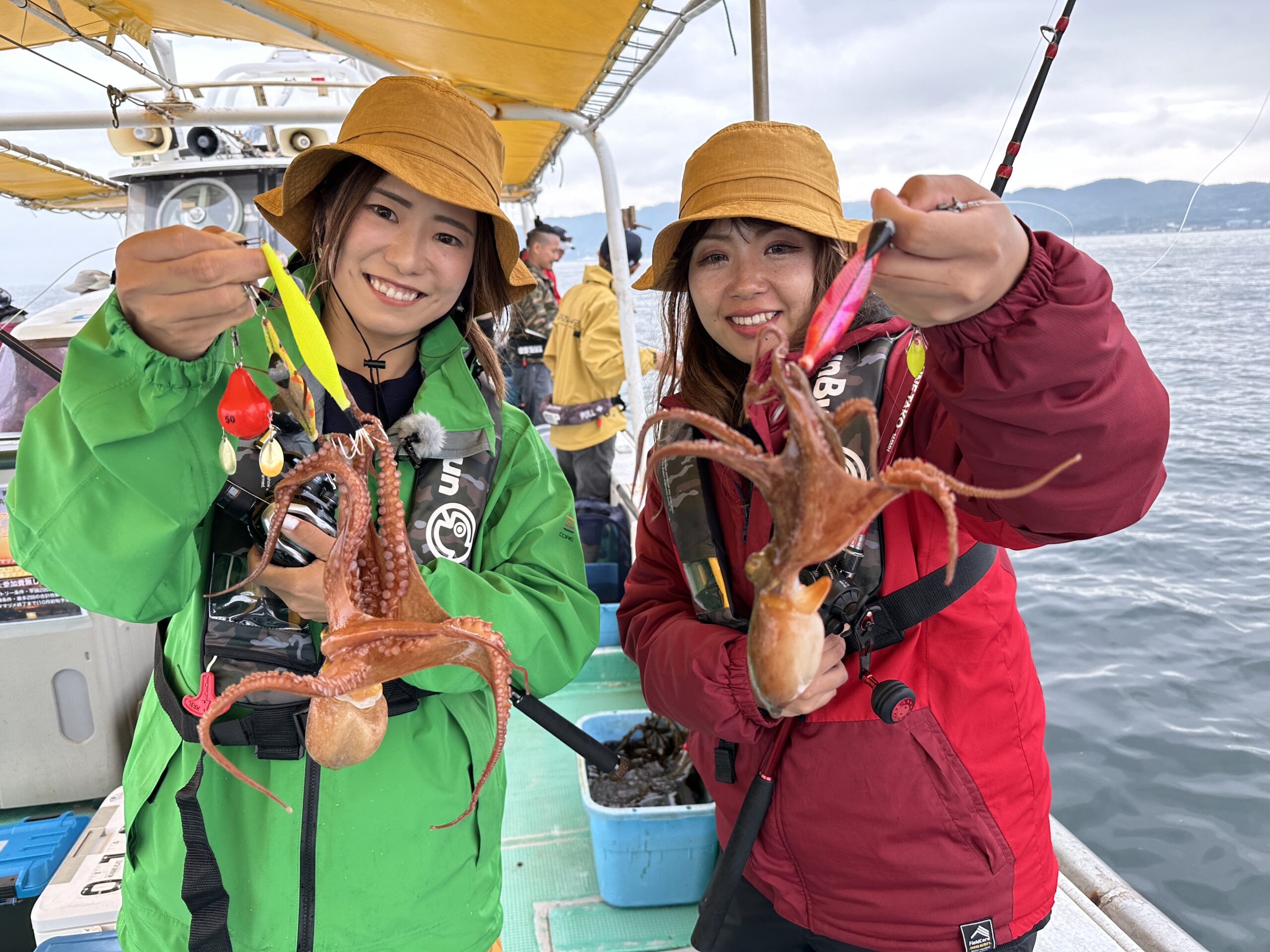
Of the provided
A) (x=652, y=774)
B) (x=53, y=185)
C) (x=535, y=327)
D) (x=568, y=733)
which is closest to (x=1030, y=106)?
(x=568, y=733)

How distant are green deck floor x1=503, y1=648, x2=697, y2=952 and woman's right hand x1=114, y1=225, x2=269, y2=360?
8.07 feet

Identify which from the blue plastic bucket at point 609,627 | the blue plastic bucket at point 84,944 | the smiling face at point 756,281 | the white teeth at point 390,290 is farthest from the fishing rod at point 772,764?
the blue plastic bucket at point 609,627

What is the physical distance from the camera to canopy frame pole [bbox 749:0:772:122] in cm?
194

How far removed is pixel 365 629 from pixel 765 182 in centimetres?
124

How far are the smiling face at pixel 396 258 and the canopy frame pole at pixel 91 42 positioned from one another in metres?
2.29

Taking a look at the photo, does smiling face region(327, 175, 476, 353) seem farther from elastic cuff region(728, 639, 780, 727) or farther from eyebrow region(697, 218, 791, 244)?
elastic cuff region(728, 639, 780, 727)

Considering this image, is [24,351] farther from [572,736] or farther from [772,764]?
[772,764]

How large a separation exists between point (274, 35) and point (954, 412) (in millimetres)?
4743

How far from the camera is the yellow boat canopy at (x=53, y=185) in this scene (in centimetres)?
691

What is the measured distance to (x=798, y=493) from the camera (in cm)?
96

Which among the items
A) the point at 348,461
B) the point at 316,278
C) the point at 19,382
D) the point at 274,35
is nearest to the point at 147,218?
the point at 274,35

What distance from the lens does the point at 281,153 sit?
582 cm

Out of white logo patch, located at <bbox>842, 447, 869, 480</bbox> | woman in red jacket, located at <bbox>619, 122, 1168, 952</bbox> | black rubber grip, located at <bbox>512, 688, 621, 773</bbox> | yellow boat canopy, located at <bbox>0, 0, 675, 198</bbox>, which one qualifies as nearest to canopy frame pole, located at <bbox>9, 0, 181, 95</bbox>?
yellow boat canopy, located at <bbox>0, 0, 675, 198</bbox>

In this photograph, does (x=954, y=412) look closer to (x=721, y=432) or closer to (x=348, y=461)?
(x=721, y=432)
